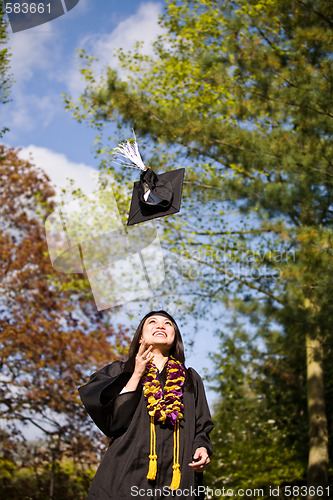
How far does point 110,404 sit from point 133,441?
0.21 meters

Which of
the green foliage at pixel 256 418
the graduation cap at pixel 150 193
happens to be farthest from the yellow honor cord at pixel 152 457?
the green foliage at pixel 256 418

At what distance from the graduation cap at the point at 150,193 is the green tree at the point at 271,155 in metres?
2.79

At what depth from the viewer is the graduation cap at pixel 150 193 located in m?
3.35

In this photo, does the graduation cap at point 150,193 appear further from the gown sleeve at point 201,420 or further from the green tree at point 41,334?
the green tree at point 41,334

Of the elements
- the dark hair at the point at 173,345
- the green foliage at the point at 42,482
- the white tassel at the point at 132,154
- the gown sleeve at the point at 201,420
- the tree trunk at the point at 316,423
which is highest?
the white tassel at the point at 132,154

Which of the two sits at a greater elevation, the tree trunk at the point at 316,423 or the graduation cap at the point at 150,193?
the graduation cap at the point at 150,193

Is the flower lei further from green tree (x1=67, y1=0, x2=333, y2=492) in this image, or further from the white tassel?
green tree (x1=67, y1=0, x2=333, y2=492)

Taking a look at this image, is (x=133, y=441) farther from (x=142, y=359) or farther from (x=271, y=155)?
(x=271, y=155)

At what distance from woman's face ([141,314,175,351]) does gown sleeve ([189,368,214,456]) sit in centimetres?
24

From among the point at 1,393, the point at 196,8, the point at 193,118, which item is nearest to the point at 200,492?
the point at 193,118

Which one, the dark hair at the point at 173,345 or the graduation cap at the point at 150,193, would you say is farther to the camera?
the graduation cap at the point at 150,193

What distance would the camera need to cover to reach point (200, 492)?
2.70 m

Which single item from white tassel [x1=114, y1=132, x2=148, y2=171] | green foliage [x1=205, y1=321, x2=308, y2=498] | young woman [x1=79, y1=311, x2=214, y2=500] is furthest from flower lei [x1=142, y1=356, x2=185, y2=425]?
green foliage [x1=205, y1=321, x2=308, y2=498]

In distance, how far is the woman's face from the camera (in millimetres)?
2914
